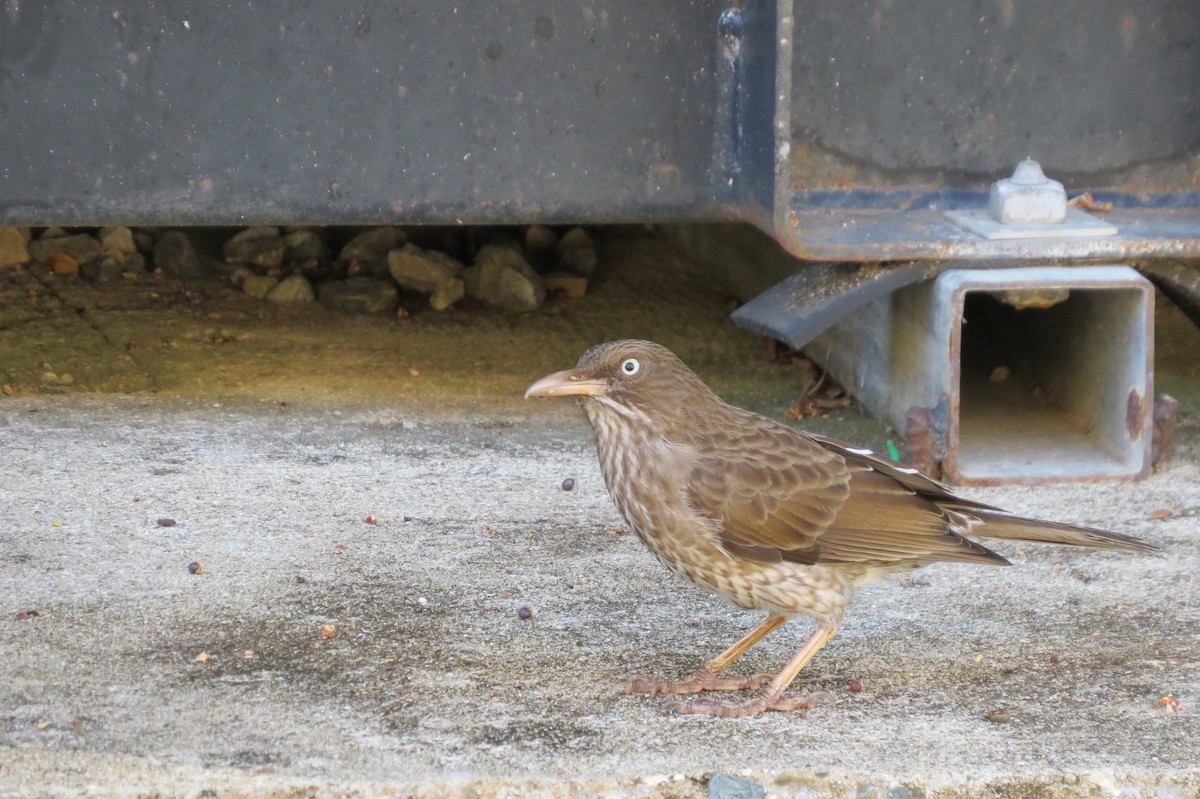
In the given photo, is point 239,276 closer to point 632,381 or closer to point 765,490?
point 632,381

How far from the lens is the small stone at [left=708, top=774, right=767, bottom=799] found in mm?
3055

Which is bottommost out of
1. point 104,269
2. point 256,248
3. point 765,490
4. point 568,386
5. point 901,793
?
point 901,793

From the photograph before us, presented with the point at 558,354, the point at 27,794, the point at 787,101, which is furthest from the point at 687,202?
the point at 27,794

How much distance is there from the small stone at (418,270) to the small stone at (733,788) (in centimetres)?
409

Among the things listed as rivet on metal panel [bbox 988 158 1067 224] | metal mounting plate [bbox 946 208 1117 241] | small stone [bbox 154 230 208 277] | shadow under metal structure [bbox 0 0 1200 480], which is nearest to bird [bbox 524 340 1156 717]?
shadow under metal structure [bbox 0 0 1200 480]

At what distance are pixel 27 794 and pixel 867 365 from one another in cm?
355

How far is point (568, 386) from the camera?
3.69m

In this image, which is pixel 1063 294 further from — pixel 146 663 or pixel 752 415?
pixel 146 663

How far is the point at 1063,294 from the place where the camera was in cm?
501

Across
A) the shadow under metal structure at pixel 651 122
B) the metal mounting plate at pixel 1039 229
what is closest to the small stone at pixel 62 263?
the shadow under metal structure at pixel 651 122

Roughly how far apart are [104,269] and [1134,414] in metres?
4.43

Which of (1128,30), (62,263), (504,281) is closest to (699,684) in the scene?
(1128,30)

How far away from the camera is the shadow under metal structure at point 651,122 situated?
488cm

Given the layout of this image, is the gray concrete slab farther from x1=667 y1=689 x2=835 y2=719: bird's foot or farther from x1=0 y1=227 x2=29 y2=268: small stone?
x1=0 y1=227 x2=29 y2=268: small stone
